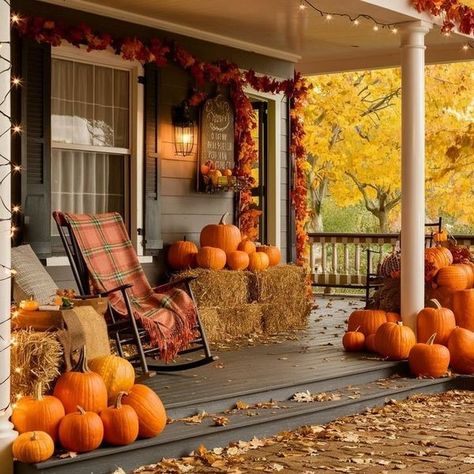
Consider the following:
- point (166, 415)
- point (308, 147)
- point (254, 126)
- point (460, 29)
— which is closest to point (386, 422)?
point (166, 415)

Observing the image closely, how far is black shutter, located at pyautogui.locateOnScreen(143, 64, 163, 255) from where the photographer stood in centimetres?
843

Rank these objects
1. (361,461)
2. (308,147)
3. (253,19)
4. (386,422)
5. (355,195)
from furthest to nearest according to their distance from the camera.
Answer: (355,195) < (308,147) < (253,19) < (386,422) < (361,461)

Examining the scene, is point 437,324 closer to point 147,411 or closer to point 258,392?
point 258,392

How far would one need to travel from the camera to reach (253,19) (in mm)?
8516

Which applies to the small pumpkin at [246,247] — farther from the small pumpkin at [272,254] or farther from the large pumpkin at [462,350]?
the large pumpkin at [462,350]

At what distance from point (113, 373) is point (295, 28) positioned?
4722mm

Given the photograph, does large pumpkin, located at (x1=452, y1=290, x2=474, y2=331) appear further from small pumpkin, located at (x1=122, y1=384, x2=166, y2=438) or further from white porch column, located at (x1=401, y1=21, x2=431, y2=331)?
small pumpkin, located at (x1=122, y1=384, x2=166, y2=438)

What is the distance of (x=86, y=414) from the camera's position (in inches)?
189

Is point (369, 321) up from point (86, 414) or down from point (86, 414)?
up

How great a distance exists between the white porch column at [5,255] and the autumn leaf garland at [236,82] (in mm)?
2731

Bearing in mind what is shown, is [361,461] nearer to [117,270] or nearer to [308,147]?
[117,270]

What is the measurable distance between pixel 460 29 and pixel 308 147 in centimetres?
839

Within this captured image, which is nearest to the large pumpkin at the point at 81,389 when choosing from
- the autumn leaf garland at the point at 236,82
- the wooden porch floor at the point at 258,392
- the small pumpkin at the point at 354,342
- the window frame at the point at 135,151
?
the wooden porch floor at the point at 258,392

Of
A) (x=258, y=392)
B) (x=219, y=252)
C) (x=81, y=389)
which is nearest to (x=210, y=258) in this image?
(x=219, y=252)
